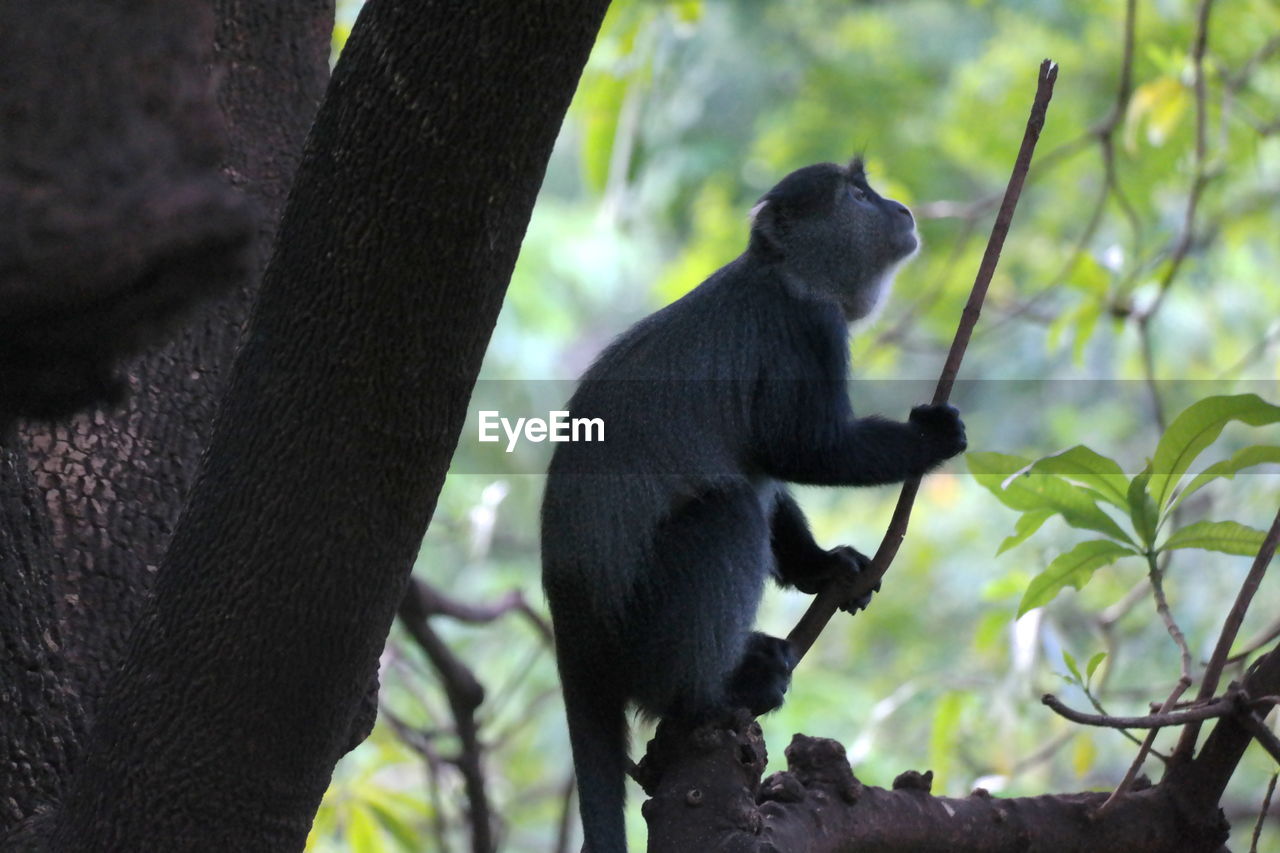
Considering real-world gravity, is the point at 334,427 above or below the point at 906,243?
below

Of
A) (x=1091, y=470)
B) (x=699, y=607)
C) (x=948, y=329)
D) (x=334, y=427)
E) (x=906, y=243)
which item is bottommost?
(x=334, y=427)

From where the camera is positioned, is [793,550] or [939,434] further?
[793,550]

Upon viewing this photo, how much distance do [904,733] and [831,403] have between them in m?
4.24

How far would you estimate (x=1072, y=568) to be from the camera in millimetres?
2367

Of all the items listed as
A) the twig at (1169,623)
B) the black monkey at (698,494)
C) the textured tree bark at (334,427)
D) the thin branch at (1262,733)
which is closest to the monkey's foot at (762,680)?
the black monkey at (698,494)

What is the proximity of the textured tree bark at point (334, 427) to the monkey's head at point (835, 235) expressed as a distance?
1532mm

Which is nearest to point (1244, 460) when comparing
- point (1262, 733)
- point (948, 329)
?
point (1262, 733)

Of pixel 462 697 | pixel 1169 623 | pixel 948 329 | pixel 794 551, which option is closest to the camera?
pixel 1169 623

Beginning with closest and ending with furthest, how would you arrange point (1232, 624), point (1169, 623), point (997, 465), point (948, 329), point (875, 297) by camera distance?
1. point (1232, 624)
2. point (1169, 623)
3. point (997, 465)
4. point (875, 297)
5. point (948, 329)

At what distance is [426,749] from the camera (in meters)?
3.68

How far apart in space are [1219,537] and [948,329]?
17.3 ft

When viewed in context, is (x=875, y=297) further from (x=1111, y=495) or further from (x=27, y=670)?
(x=27, y=670)

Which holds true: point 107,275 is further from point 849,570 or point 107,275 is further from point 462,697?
point 462,697

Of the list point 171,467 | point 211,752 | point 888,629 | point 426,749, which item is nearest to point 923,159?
point 888,629
